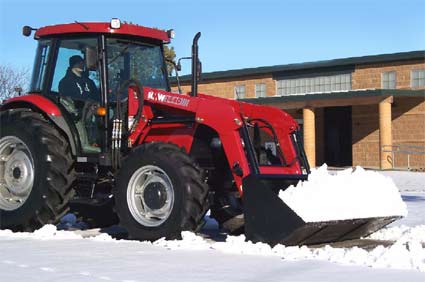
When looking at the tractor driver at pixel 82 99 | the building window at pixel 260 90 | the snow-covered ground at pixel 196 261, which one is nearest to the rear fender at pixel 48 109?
the tractor driver at pixel 82 99

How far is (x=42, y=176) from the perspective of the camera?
324 inches

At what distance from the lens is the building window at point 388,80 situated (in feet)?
99.6

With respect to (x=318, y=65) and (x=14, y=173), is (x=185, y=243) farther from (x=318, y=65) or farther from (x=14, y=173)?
(x=318, y=65)

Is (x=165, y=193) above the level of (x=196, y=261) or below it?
above

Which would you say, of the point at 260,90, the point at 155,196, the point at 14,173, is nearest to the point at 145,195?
the point at 155,196

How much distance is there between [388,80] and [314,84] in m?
4.09

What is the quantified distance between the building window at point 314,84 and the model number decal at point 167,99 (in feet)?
82.5

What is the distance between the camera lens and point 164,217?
7484 millimetres

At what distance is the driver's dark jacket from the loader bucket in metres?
2.77

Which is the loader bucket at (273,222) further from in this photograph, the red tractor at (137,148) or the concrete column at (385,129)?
the concrete column at (385,129)

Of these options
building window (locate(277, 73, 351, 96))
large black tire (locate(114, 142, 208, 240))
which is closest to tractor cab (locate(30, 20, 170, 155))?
large black tire (locate(114, 142, 208, 240))

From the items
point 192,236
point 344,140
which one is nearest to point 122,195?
point 192,236

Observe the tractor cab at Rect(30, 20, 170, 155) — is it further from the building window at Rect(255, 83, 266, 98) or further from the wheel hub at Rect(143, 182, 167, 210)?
the building window at Rect(255, 83, 266, 98)

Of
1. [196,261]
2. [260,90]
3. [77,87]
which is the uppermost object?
[260,90]
